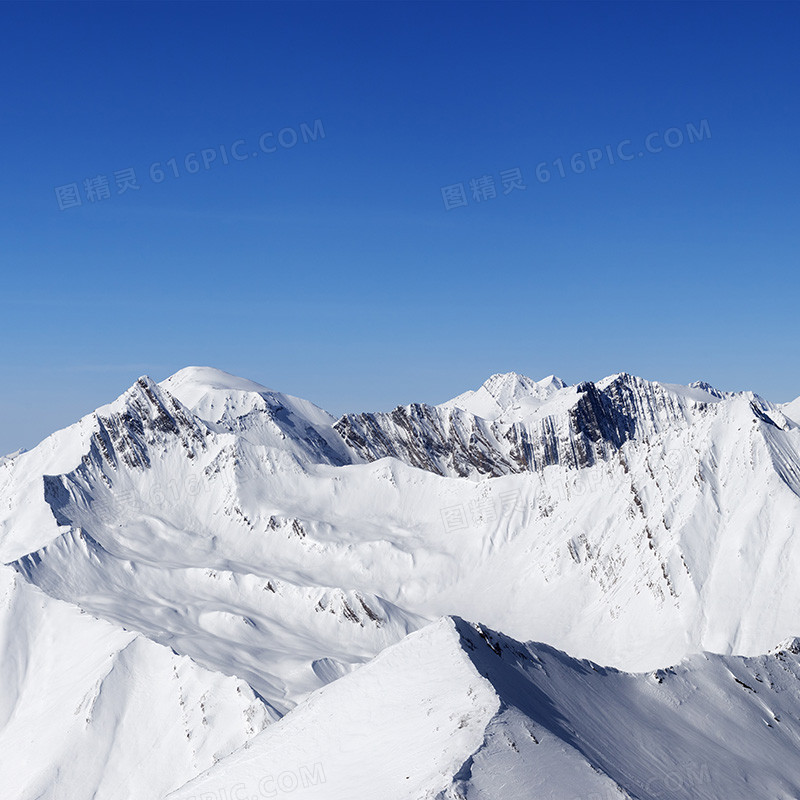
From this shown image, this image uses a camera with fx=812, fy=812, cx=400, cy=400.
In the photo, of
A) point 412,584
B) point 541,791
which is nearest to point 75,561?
point 412,584

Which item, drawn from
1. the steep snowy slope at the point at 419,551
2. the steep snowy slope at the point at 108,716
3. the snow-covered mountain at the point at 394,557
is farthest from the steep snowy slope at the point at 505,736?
the steep snowy slope at the point at 419,551

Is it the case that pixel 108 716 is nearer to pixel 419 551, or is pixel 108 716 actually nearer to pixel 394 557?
pixel 394 557


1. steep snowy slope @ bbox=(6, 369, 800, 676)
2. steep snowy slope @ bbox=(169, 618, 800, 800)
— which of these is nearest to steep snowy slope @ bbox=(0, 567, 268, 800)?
steep snowy slope @ bbox=(6, 369, 800, 676)

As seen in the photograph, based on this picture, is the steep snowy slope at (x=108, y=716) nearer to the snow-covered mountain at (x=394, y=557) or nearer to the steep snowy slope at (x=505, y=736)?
the snow-covered mountain at (x=394, y=557)

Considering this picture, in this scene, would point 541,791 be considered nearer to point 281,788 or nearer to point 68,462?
point 281,788

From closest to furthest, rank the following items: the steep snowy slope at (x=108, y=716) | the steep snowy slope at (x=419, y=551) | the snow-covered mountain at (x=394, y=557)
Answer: the steep snowy slope at (x=108, y=716)
the snow-covered mountain at (x=394, y=557)
the steep snowy slope at (x=419, y=551)
